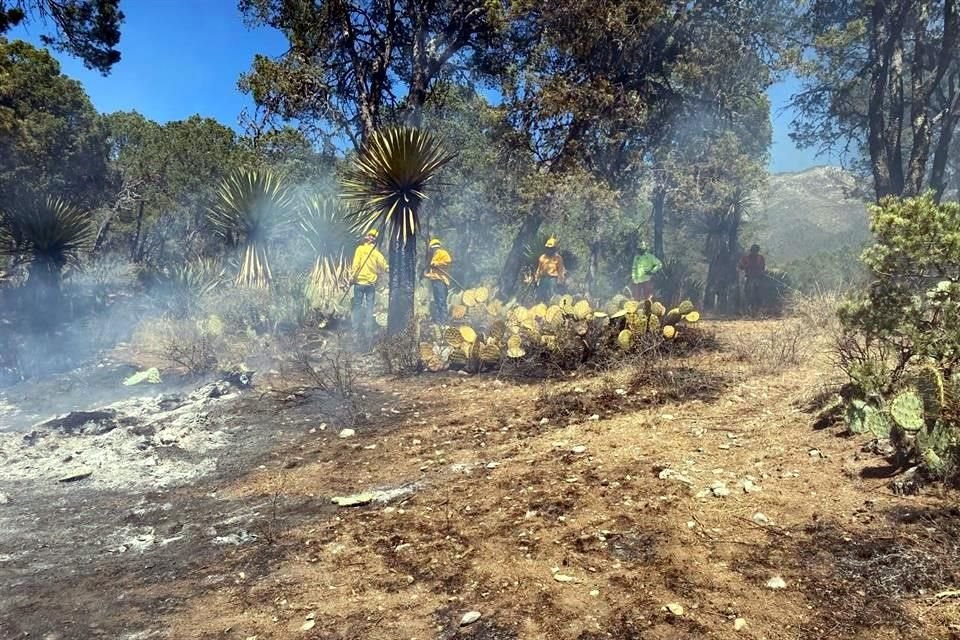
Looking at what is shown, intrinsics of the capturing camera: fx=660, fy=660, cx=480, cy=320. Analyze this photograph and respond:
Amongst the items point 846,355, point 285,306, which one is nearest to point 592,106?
point 285,306

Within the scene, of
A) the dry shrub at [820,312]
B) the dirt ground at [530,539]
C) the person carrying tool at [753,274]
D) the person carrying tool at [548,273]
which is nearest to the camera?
the dirt ground at [530,539]

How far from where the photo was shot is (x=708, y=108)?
1265 centimetres

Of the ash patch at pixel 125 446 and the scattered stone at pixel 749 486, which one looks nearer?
the scattered stone at pixel 749 486

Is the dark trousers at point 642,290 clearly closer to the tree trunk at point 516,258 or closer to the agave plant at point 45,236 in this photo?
the tree trunk at point 516,258

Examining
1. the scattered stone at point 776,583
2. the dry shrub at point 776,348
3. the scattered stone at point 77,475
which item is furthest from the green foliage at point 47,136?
the scattered stone at point 776,583

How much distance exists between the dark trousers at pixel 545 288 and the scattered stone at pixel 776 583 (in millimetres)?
Result: 8528

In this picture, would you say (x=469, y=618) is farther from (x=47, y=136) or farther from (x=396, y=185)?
(x=47, y=136)

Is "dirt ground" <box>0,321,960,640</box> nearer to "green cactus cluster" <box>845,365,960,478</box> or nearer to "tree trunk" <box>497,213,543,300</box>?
"green cactus cluster" <box>845,365,960,478</box>

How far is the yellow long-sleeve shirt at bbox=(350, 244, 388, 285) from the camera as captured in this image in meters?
10.3

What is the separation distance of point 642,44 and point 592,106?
1646mm

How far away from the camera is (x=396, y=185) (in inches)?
360

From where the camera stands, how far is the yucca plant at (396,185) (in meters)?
8.92

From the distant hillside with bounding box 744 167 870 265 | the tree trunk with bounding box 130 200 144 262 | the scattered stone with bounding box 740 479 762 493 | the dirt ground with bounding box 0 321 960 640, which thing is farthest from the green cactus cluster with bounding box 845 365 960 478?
the tree trunk with bounding box 130 200 144 262

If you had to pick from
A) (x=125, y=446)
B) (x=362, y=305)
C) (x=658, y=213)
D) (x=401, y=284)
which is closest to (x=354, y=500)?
(x=125, y=446)
